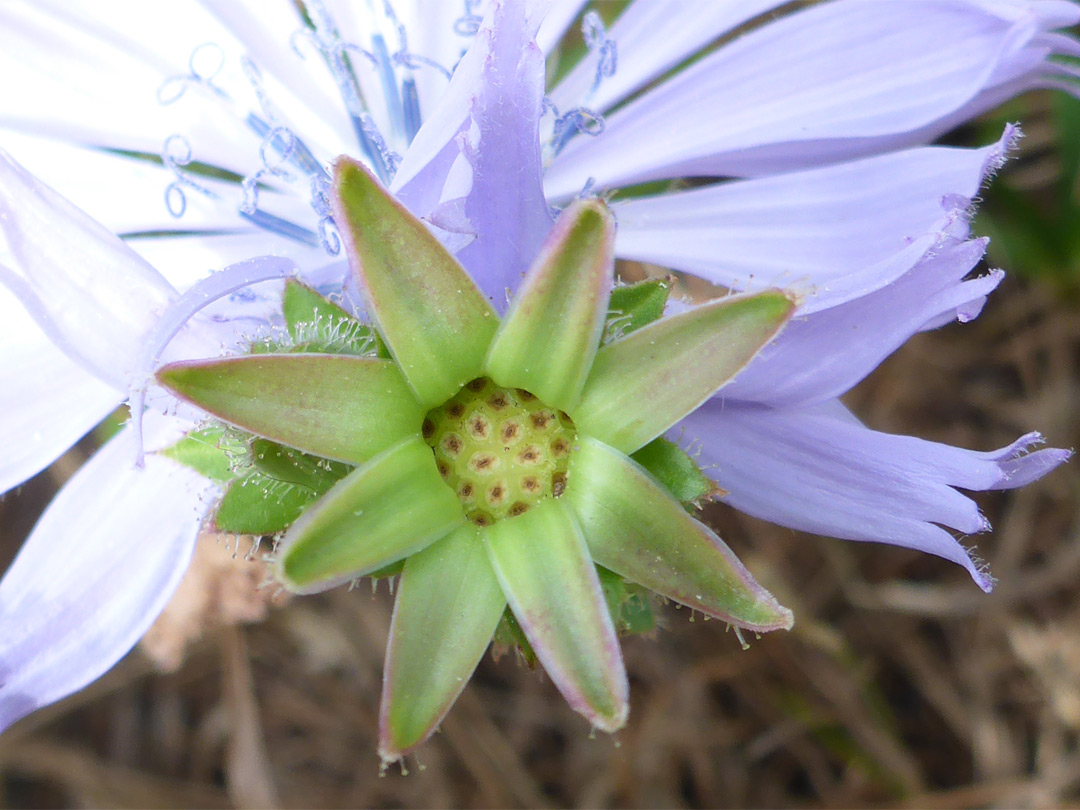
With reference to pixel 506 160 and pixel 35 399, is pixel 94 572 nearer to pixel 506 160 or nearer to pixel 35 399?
pixel 35 399

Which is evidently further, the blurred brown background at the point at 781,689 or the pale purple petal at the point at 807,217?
the blurred brown background at the point at 781,689

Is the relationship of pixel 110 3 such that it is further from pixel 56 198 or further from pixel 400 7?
pixel 56 198

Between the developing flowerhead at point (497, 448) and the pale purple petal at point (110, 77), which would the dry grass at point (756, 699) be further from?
the developing flowerhead at point (497, 448)

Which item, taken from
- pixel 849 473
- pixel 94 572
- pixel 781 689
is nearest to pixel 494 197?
pixel 849 473

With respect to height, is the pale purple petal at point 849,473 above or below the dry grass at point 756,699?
above

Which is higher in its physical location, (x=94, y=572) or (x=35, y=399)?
(x=35, y=399)

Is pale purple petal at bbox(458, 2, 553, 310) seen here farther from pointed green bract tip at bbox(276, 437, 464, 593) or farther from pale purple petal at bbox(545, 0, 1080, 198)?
pale purple petal at bbox(545, 0, 1080, 198)

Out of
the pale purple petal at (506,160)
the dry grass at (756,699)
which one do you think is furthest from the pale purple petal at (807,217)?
the dry grass at (756,699)

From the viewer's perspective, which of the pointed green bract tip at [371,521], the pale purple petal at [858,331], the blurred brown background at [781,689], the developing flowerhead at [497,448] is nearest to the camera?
the pointed green bract tip at [371,521]
